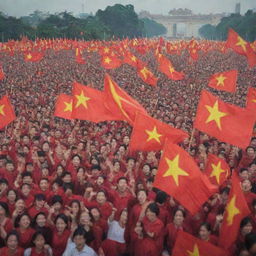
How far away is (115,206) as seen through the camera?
18.4ft

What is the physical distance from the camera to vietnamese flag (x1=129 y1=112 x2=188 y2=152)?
5914 millimetres

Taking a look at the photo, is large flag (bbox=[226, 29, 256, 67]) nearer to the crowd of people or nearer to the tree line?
the crowd of people

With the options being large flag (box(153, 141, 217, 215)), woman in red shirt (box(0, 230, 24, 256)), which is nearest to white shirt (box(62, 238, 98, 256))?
woman in red shirt (box(0, 230, 24, 256))

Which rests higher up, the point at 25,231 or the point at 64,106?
the point at 64,106

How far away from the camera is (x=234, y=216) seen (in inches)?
160

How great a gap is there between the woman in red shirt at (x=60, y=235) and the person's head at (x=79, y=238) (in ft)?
1.31

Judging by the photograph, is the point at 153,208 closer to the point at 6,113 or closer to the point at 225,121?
the point at 225,121

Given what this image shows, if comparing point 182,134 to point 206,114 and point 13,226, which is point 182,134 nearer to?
point 206,114

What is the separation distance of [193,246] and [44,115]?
872cm

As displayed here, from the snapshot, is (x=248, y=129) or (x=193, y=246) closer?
(x=193, y=246)

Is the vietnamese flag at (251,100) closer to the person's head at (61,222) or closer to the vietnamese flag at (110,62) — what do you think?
the person's head at (61,222)

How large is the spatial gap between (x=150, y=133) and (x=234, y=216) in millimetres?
2238

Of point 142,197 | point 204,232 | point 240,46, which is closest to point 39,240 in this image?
point 142,197

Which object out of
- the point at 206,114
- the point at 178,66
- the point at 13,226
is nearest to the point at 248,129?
the point at 206,114
